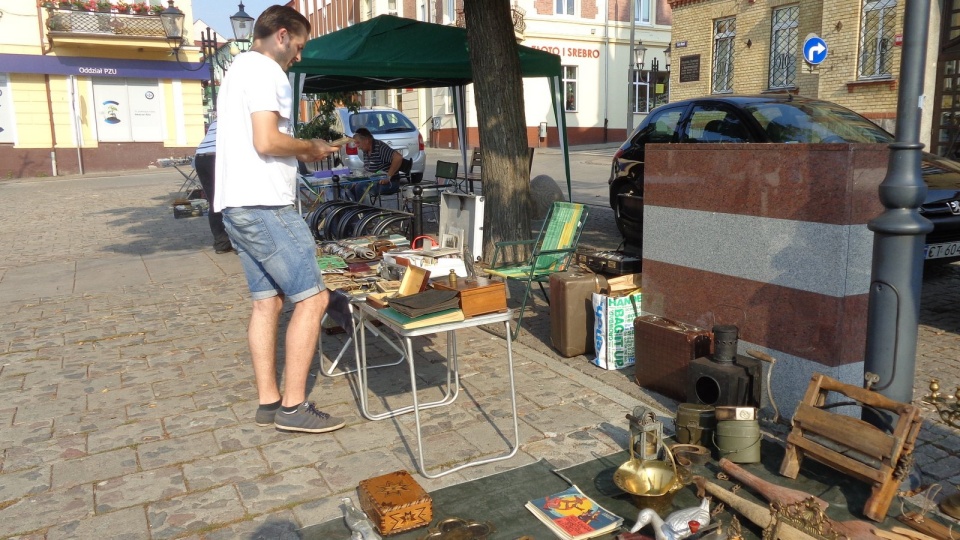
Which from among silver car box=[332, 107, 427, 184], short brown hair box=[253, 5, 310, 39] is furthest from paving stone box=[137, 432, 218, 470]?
silver car box=[332, 107, 427, 184]

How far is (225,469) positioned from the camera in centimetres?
380

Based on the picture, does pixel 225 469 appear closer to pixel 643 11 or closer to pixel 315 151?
pixel 315 151

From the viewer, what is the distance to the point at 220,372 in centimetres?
528

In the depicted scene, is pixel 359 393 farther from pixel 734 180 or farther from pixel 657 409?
pixel 734 180

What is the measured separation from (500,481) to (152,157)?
27352mm

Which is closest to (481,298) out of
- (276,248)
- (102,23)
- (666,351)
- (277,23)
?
(276,248)

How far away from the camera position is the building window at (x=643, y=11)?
34875 mm

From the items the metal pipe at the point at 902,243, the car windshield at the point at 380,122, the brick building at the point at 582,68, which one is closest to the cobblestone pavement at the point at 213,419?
the metal pipe at the point at 902,243

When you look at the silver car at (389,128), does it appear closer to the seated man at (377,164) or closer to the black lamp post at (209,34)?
the black lamp post at (209,34)

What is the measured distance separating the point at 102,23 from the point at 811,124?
25.6 meters

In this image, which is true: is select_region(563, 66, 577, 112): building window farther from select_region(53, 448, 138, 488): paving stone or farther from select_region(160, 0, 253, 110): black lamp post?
select_region(53, 448, 138, 488): paving stone

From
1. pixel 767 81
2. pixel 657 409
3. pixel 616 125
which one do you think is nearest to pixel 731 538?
pixel 657 409

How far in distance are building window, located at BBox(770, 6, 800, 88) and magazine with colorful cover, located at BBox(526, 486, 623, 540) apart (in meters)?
18.1

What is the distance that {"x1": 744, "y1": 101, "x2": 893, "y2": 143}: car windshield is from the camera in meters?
6.75
